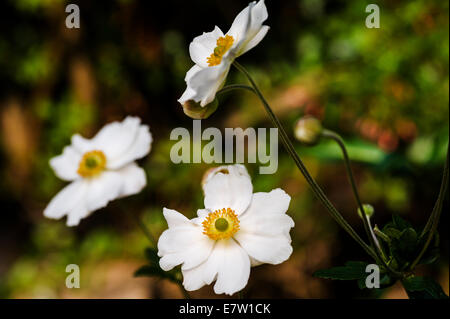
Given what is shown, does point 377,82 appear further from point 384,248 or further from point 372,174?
point 384,248

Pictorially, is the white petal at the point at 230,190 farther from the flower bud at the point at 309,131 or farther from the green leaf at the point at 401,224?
the green leaf at the point at 401,224

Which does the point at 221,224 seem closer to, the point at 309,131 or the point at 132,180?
the point at 309,131

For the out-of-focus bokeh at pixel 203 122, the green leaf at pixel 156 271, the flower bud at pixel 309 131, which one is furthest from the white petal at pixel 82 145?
the out-of-focus bokeh at pixel 203 122

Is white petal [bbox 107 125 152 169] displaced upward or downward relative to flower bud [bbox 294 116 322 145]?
upward

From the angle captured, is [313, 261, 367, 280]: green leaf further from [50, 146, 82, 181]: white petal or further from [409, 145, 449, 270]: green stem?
[50, 146, 82, 181]: white petal

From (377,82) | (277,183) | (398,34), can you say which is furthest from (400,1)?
(277,183)

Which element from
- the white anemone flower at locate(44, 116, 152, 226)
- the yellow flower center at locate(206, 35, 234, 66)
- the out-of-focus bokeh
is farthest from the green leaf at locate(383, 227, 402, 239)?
the out-of-focus bokeh

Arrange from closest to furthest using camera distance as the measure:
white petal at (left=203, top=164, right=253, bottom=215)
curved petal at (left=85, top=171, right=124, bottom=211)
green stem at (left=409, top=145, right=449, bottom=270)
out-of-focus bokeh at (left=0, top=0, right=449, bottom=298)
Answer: green stem at (left=409, top=145, right=449, bottom=270) < white petal at (left=203, top=164, right=253, bottom=215) < curved petal at (left=85, top=171, right=124, bottom=211) < out-of-focus bokeh at (left=0, top=0, right=449, bottom=298)
